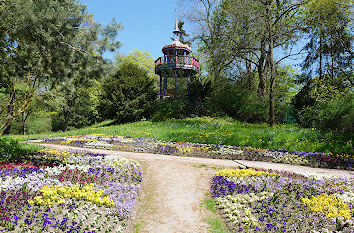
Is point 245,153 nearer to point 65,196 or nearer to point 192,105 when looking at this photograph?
point 65,196

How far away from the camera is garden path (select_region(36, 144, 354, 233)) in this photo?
14.5 ft

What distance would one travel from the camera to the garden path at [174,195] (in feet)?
14.5

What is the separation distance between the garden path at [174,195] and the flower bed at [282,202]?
0.46m

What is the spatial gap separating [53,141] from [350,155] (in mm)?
13870

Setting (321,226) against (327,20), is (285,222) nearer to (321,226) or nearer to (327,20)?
(321,226)

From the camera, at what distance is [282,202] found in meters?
4.98

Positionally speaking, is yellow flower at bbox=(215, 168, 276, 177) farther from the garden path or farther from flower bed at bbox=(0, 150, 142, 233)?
flower bed at bbox=(0, 150, 142, 233)

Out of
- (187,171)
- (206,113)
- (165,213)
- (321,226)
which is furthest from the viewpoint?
(206,113)

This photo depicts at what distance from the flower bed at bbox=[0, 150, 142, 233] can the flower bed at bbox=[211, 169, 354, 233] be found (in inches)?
83.3

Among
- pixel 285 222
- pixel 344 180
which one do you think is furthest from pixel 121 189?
pixel 344 180

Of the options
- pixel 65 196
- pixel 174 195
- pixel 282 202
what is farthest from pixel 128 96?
pixel 282 202

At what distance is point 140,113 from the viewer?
22.5m

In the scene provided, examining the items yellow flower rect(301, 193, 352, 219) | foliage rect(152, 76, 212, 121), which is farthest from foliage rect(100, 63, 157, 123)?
yellow flower rect(301, 193, 352, 219)

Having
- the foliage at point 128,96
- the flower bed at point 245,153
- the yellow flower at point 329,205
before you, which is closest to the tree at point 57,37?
the flower bed at point 245,153
